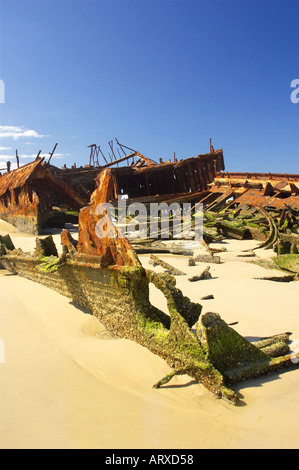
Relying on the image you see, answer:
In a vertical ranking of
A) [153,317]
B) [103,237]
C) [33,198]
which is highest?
[33,198]

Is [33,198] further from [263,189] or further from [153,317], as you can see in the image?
[153,317]

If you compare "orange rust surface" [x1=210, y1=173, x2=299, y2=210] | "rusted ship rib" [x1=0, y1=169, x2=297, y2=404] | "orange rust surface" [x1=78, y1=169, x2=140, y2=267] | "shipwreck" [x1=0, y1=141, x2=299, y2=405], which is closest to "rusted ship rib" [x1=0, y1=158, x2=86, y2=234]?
"shipwreck" [x1=0, y1=141, x2=299, y2=405]

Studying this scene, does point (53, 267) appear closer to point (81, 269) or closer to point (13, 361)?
point (81, 269)

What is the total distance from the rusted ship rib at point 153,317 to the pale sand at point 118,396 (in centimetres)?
11

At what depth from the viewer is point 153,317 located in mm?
3314

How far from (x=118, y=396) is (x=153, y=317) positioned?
0.97 metres

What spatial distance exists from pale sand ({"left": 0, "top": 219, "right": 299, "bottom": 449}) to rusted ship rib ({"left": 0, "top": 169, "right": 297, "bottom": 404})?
0.11 m

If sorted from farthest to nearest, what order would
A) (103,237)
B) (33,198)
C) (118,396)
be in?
(33,198)
(103,237)
(118,396)

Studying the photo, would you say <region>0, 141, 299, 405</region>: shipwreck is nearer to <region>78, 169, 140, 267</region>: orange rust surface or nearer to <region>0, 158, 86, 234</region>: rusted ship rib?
<region>78, 169, 140, 267</region>: orange rust surface

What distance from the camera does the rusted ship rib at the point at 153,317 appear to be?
8.37 ft

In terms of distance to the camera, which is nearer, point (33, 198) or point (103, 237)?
point (103, 237)

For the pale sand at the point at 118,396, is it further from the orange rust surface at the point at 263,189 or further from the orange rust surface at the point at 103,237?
the orange rust surface at the point at 263,189

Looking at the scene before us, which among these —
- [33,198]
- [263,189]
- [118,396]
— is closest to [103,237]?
[118,396]

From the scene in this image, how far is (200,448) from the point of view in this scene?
1848 millimetres
